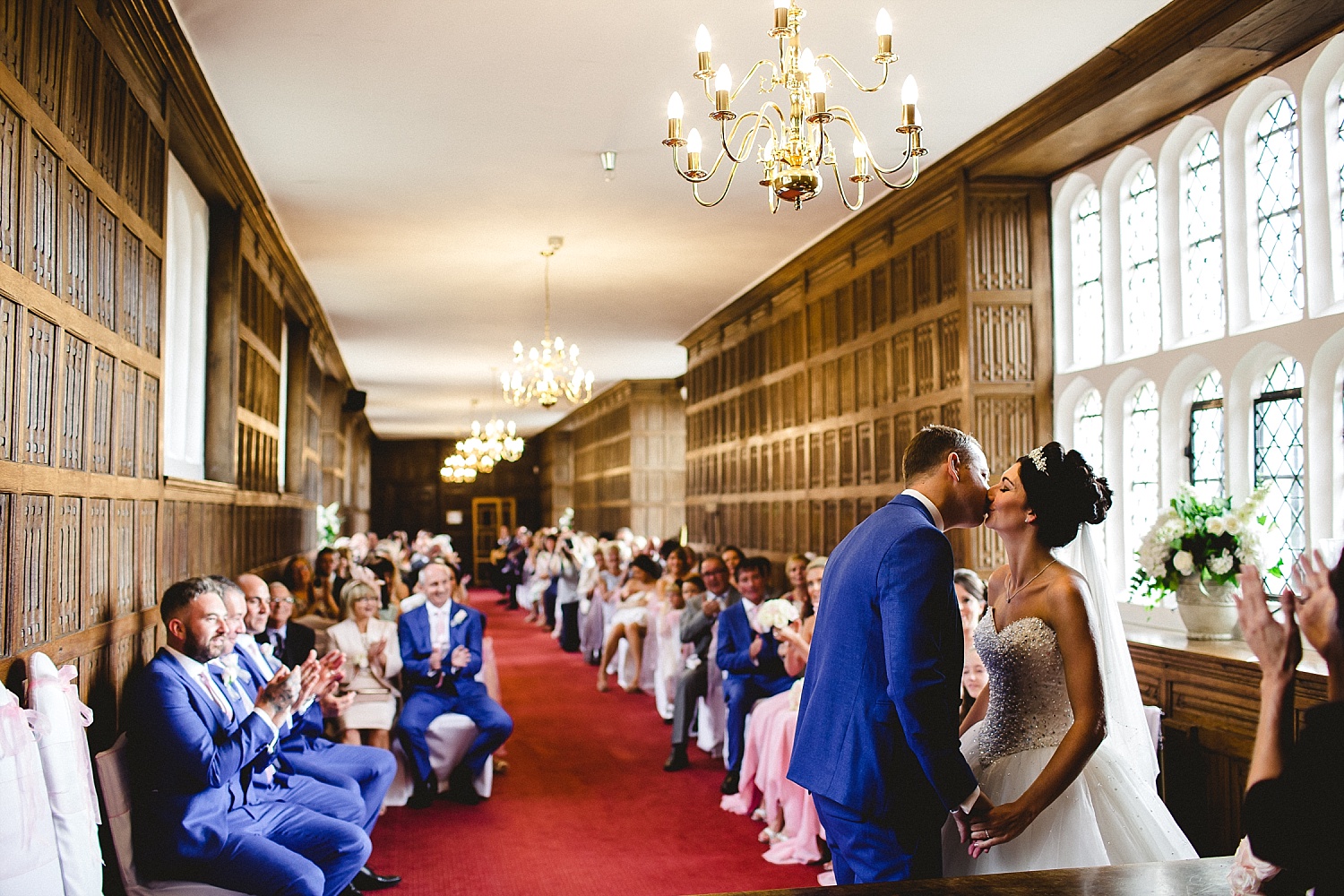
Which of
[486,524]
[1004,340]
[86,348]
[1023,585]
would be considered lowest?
[486,524]

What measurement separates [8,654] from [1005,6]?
455 cm

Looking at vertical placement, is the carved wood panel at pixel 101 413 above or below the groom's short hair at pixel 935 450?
above

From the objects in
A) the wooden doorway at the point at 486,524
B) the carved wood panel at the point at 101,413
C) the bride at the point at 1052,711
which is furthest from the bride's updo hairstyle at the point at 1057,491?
the wooden doorway at the point at 486,524

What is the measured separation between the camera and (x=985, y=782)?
2.97 metres

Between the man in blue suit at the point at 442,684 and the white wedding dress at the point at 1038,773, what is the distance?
4.09 meters

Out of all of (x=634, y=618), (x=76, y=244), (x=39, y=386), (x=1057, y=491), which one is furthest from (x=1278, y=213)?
(x=634, y=618)

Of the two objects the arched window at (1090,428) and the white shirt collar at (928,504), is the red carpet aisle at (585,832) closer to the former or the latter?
the white shirt collar at (928,504)

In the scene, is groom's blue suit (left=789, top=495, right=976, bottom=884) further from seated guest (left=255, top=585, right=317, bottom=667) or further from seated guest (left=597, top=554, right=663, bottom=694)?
seated guest (left=597, top=554, right=663, bottom=694)

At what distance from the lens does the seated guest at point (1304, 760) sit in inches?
56.1

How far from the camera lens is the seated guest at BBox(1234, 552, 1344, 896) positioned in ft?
4.68

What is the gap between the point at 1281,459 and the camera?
5070 millimetres

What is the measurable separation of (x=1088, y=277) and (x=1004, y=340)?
63cm

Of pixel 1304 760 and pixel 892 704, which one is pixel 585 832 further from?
pixel 1304 760

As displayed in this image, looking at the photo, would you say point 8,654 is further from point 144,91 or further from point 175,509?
point 144,91
